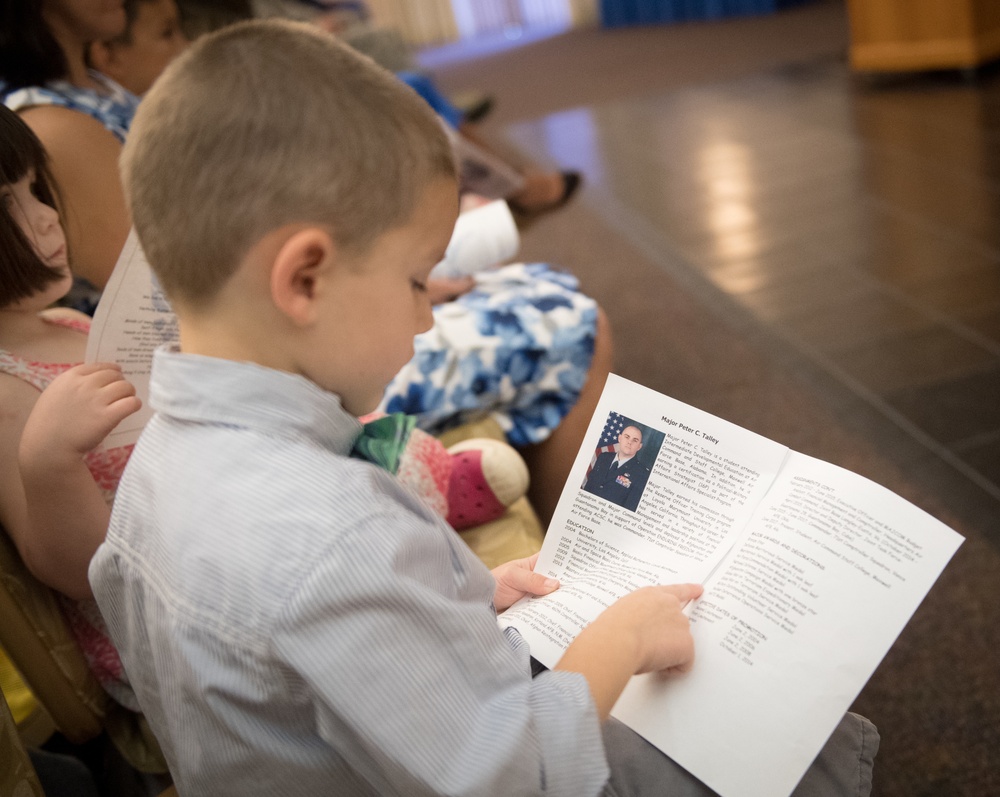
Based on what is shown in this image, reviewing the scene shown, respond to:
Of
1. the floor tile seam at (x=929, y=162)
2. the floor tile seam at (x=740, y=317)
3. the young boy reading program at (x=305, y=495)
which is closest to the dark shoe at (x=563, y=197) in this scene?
the floor tile seam at (x=740, y=317)

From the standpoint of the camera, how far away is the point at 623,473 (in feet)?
2.80

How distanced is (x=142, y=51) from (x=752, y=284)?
63.9 inches

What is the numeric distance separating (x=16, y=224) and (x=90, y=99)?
1.82 feet

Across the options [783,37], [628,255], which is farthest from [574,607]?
[783,37]

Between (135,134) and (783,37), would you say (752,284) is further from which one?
(783,37)

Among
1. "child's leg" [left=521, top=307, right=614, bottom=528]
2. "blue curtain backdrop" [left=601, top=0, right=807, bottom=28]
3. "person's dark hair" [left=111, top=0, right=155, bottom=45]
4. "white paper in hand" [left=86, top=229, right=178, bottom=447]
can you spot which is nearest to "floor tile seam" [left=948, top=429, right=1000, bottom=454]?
"child's leg" [left=521, top=307, right=614, bottom=528]

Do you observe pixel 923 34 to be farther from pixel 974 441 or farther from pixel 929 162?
pixel 974 441

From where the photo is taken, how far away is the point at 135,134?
27.3 inches

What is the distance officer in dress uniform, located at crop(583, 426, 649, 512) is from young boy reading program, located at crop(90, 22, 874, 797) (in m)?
0.14

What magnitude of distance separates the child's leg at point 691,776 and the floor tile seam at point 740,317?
100cm

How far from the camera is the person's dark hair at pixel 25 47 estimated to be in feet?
4.53

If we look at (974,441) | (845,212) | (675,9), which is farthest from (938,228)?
(675,9)

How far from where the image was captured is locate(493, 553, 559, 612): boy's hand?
0.88 meters

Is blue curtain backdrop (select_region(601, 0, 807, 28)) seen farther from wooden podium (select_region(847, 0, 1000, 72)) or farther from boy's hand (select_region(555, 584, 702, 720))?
boy's hand (select_region(555, 584, 702, 720))
